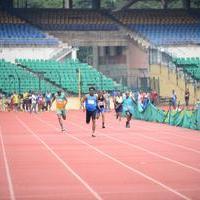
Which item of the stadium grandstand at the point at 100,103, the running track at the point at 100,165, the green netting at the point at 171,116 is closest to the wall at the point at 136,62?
the stadium grandstand at the point at 100,103

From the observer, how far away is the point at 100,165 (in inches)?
646

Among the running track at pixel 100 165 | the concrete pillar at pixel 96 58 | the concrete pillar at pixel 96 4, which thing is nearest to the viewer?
the running track at pixel 100 165

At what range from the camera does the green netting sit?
29.5 m

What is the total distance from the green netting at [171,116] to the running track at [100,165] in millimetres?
1720

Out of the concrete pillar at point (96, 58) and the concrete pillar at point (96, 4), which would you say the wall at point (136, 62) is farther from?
the concrete pillar at point (96, 4)

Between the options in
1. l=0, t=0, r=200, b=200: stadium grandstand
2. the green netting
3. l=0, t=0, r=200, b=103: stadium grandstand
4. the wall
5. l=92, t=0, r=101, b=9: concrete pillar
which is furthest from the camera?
l=92, t=0, r=101, b=9: concrete pillar

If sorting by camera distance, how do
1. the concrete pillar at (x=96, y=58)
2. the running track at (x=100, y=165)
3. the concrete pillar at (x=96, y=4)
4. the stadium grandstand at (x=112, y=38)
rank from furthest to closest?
the concrete pillar at (x=96, y=58) < the concrete pillar at (x=96, y=4) < the stadium grandstand at (x=112, y=38) < the running track at (x=100, y=165)

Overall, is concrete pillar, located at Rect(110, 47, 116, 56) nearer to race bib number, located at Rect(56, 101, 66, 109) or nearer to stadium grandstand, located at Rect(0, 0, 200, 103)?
stadium grandstand, located at Rect(0, 0, 200, 103)

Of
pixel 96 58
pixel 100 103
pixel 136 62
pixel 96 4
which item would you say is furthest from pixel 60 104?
pixel 96 58

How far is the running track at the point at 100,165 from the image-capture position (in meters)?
12.2

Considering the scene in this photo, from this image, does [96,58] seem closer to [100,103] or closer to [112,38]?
[112,38]

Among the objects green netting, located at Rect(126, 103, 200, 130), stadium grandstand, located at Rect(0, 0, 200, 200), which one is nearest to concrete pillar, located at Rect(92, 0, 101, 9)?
stadium grandstand, located at Rect(0, 0, 200, 200)

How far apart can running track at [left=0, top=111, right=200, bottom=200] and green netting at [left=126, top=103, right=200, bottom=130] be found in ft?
5.64

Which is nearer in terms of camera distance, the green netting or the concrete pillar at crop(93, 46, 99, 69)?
the green netting
